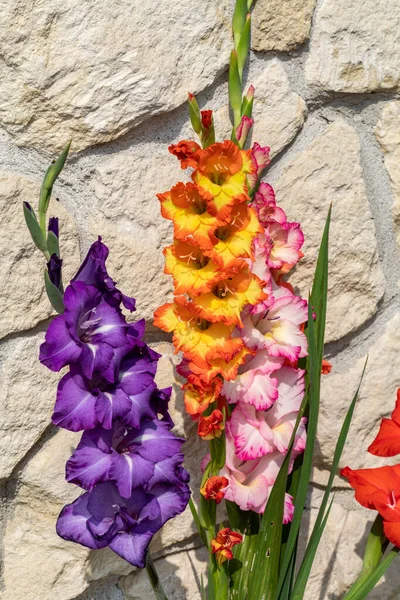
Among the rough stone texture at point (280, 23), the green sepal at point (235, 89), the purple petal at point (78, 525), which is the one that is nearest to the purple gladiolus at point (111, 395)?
the purple petal at point (78, 525)

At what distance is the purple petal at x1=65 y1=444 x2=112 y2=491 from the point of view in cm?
86

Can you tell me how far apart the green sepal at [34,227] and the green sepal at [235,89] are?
0.32 m

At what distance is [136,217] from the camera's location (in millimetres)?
1025

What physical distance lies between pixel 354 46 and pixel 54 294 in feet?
1.85

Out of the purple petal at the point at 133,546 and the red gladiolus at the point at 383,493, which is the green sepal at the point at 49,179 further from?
the red gladiolus at the point at 383,493

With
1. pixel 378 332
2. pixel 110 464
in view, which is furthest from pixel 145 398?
pixel 378 332

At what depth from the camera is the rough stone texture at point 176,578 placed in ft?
3.84

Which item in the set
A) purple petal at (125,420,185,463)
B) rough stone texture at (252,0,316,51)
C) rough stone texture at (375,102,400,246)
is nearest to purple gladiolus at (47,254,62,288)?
purple petal at (125,420,185,463)

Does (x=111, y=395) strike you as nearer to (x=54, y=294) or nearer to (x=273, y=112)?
(x=54, y=294)

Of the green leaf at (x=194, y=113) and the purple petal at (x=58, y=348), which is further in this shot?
the green leaf at (x=194, y=113)

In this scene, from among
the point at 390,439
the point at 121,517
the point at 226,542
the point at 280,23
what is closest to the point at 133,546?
the point at 121,517

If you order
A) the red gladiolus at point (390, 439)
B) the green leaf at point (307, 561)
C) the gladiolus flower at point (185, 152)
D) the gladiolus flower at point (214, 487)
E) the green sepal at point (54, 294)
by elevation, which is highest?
the gladiolus flower at point (185, 152)

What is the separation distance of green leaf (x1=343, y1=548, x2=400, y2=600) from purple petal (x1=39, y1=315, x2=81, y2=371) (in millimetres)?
467

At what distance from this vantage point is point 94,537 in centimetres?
89
